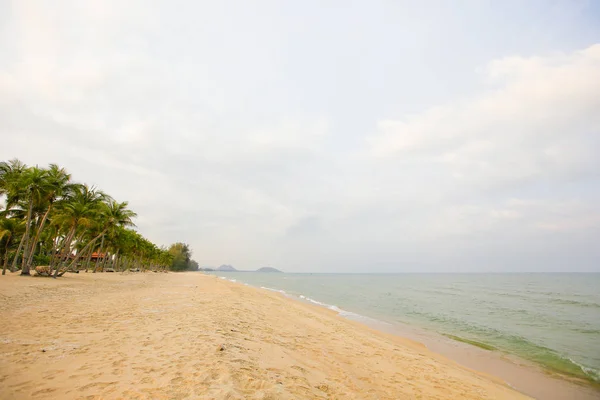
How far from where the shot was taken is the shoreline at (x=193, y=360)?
4.85m

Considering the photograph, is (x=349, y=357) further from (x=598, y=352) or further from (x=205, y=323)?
(x=598, y=352)

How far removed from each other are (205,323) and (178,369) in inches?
170

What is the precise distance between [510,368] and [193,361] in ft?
42.9

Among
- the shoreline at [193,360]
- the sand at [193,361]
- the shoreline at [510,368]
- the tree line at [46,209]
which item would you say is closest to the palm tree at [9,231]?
the tree line at [46,209]

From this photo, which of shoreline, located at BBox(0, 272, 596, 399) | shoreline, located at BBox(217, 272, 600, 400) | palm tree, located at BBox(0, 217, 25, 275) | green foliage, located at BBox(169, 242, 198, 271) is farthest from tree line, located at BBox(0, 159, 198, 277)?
green foliage, located at BBox(169, 242, 198, 271)

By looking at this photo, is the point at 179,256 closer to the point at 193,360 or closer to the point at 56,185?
the point at 56,185

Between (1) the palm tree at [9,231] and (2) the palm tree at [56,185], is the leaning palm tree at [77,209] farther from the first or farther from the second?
(1) the palm tree at [9,231]

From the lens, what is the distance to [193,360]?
243 inches

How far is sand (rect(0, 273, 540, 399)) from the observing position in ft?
15.8

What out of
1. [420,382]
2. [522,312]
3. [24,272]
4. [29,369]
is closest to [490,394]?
[420,382]

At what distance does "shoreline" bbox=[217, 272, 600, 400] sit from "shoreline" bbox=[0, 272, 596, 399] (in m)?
0.97

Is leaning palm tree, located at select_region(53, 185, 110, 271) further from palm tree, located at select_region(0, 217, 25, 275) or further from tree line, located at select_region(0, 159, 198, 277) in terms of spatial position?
palm tree, located at select_region(0, 217, 25, 275)

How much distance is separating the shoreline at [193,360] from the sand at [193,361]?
2 centimetres

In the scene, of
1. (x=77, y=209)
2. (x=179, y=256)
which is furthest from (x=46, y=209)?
(x=179, y=256)
